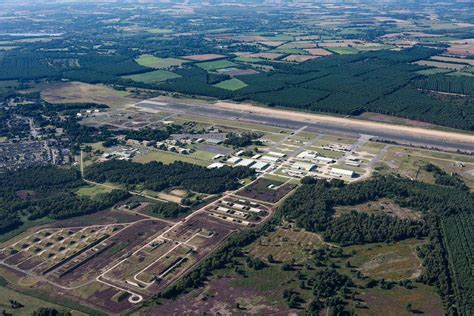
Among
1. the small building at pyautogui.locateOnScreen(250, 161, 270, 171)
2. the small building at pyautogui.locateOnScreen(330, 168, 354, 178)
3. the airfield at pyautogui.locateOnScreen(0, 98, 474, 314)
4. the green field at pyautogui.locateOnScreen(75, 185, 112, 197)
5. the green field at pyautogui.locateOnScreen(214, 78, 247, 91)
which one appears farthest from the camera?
the green field at pyautogui.locateOnScreen(214, 78, 247, 91)

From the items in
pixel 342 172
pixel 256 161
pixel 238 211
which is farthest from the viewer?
pixel 256 161

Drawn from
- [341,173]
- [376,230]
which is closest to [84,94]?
[341,173]

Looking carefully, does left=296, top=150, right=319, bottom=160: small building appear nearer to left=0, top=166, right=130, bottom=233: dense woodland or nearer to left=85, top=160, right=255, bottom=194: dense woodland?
left=85, top=160, right=255, bottom=194: dense woodland

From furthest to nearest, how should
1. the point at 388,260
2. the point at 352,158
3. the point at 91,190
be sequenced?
1. the point at 352,158
2. the point at 91,190
3. the point at 388,260

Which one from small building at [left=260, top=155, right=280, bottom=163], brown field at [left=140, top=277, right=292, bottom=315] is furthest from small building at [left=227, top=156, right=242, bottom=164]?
brown field at [left=140, top=277, right=292, bottom=315]

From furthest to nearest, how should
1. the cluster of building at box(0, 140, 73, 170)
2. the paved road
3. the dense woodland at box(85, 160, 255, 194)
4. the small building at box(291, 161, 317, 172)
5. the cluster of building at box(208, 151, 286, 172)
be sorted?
the paved road
the cluster of building at box(0, 140, 73, 170)
the cluster of building at box(208, 151, 286, 172)
the small building at box(291, 161, 317, 172)
the dense woodland at box(85, 160, 255, 194)

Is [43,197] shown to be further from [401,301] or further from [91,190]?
[401,301]
